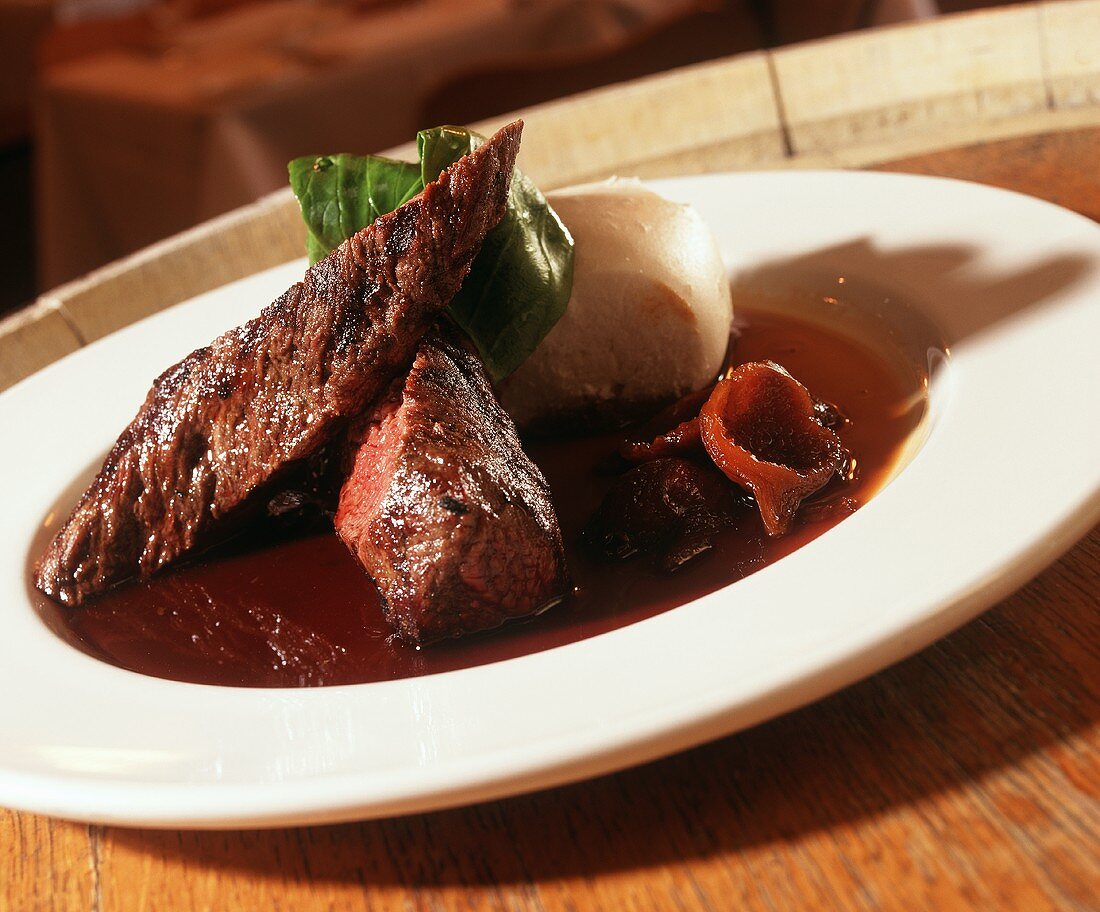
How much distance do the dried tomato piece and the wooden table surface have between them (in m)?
0.41

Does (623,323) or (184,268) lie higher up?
(184,268)

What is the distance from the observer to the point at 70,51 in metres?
7.13

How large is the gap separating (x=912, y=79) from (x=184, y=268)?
186 centimetres

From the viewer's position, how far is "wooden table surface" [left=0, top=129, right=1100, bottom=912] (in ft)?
3.14

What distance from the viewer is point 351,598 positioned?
1617mm

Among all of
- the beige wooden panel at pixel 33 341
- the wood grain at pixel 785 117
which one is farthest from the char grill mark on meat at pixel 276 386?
the wood grain at pixel 785 117

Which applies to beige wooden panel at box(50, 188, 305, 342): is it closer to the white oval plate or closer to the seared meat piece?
the white oval plate

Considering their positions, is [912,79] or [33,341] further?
[912,79]

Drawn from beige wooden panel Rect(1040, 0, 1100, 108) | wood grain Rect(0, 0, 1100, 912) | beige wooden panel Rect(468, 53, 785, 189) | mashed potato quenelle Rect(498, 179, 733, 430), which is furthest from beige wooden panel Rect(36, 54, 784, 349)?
wood grain Rect(0, 0, 1100, 912)

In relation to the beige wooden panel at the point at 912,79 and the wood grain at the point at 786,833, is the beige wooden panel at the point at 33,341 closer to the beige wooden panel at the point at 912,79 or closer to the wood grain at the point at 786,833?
the wood grain at the point at 786,833

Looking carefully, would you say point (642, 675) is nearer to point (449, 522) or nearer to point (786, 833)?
point (786, 833)

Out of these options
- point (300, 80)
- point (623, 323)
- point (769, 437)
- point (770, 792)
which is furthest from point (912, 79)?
point (300, 80)

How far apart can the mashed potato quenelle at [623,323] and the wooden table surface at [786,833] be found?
972mm

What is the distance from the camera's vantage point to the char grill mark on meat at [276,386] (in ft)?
5.32
